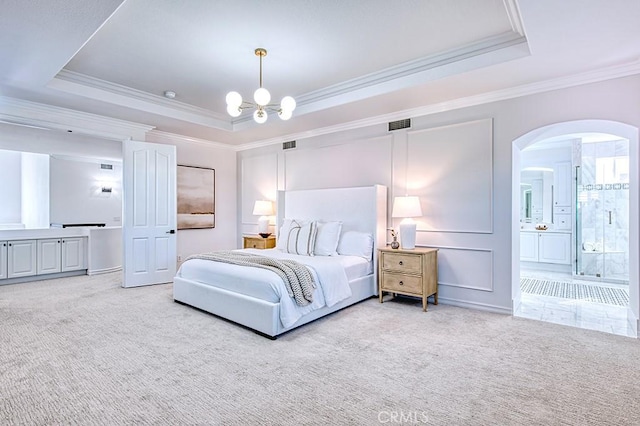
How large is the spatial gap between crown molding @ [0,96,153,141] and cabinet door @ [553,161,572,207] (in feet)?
24.6

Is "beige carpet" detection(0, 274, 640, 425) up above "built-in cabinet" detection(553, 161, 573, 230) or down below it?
below

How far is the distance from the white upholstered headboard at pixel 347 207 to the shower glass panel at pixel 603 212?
3751mm

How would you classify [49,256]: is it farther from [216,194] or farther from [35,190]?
[216,194]

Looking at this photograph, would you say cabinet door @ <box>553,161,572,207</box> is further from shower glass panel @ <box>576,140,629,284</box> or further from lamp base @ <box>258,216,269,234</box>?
lamp base @ <box>258,216,269,234</box>

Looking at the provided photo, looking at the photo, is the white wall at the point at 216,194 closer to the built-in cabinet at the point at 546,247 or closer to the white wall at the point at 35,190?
the white wall at the point at 35,190

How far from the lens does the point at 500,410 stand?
78.2 inches

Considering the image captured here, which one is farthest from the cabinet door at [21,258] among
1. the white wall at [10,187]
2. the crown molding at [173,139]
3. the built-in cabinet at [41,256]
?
the crown molding at [173,139]

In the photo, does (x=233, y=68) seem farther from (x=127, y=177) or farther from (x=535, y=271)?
(x=535, y=271)

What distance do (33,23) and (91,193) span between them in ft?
18.3

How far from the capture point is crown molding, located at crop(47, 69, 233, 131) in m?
3.95

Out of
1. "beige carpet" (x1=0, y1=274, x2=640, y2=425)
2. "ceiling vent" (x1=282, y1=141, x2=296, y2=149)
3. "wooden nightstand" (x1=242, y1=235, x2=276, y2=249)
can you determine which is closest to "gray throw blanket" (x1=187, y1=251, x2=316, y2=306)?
"beige carpet" (x1=0, y1=274, x2=640, y2=425)

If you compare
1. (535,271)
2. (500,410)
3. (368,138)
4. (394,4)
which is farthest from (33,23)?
(535,271)

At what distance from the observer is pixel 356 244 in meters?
4.62

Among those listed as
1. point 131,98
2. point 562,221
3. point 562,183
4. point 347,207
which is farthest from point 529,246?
point 131,98
